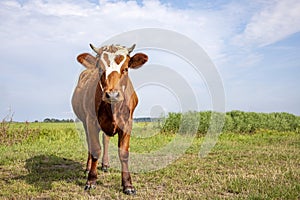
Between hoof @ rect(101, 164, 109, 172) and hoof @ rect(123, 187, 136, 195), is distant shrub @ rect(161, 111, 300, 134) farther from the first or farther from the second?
hoof @ rect(123, 187, 136, 195)

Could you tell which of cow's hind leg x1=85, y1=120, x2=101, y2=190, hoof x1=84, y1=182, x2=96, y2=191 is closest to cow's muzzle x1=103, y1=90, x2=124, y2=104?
cow's hind leg x1=85, y1=120, x2=101, y2=190

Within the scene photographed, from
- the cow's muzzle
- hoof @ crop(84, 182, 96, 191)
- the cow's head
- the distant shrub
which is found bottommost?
hoof @ crop(84, 182, 96, 191)

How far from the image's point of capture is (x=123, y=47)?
5117 mm

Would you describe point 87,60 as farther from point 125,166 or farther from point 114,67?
point 125,166

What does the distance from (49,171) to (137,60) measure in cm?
336

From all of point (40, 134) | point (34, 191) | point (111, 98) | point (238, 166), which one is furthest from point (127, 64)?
point (40, 134)

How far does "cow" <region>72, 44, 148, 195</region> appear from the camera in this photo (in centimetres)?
464

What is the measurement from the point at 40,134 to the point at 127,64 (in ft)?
46.4

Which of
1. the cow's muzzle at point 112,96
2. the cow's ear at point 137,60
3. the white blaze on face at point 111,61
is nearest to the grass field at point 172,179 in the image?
the cow's muzzle at point 112,96

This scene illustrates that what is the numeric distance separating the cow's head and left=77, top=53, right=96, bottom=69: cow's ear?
361 millimetres

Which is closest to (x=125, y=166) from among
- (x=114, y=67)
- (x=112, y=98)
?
(x=112, y=98)

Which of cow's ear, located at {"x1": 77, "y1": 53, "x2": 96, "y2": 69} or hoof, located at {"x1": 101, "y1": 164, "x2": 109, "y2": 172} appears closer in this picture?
cow's ear, located at {"x1": 77, "y1": 53, "x2": 96, "y2": 69}

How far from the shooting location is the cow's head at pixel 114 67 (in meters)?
4.43

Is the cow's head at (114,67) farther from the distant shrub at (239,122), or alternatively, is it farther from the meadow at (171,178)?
the distant shrub at (239,122)
